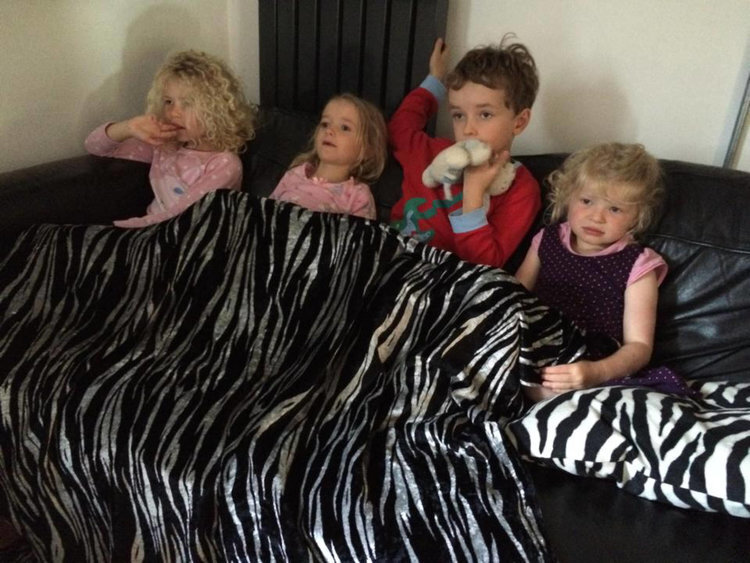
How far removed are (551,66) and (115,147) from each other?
4.04 feet

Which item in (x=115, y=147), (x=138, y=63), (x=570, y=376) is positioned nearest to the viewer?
(x=570, y=376)

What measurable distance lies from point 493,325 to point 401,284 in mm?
217

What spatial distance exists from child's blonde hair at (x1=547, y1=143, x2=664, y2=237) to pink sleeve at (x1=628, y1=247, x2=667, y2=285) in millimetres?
56

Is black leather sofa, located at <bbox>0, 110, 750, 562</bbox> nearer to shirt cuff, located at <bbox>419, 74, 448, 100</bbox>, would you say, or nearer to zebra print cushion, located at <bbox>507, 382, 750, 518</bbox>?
zebra print cushion, located at <bbox>507, 382, 750, 518</bbox>

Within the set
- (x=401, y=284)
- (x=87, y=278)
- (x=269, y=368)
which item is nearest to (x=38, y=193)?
(x=87, y=278)

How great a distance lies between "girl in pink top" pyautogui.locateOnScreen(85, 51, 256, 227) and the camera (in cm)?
168

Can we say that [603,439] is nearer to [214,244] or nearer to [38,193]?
[214,244]

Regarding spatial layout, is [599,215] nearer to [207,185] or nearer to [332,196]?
[332,196]

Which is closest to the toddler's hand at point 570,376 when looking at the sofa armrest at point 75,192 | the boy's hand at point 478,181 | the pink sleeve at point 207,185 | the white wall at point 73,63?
the boy's hand at point 478,181

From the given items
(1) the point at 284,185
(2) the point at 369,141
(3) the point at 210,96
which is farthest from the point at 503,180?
(3) the point at 210,96

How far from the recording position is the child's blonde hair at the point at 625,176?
1.25 meters

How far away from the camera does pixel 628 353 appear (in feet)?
3.99

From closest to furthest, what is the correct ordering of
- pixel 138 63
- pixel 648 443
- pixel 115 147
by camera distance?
pixel 648 443, pixel 115 147, pixel 138 63

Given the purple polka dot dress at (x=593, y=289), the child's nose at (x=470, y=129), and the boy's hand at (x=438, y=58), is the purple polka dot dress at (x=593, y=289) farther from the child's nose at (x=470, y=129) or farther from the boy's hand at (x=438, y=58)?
the boy's hand at (x=438, y=58)
